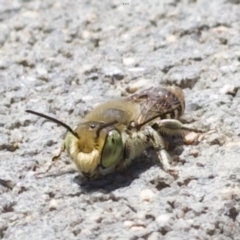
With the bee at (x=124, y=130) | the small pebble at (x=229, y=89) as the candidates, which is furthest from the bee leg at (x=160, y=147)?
the small pebble at (x=229, y=89)

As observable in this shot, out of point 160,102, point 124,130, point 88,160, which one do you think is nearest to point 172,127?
point 160,102

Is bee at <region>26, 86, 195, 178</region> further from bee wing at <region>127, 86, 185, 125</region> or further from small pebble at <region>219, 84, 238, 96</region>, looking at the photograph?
small pebble at <region>219, 84, 238, 96</region>

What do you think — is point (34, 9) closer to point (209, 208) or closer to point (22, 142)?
point (22, 142)

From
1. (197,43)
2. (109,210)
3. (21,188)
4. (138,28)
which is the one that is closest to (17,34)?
(138,28)

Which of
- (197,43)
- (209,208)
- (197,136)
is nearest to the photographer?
(209,208)

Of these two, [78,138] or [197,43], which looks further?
Result: [197,43]

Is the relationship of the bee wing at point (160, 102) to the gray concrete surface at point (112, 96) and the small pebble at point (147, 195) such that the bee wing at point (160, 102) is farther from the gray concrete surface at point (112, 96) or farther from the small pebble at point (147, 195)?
the small pebble at point (147, 195)

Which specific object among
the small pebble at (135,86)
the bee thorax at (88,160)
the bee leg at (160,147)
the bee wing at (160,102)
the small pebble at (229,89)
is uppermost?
the bee thorax at (88,160)
